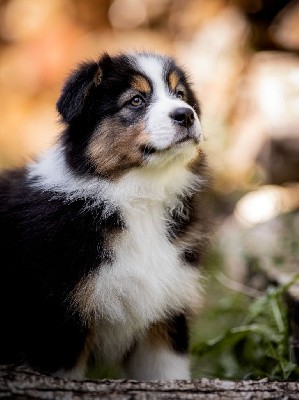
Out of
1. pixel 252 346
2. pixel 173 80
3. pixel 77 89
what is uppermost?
pixel 77 89

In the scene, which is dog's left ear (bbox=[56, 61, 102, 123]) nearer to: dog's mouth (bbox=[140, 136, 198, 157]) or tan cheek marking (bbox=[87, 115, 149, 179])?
tan cheek marking (bbox=[87, 115, 149, 179])

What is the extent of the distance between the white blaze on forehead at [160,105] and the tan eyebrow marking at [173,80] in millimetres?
34

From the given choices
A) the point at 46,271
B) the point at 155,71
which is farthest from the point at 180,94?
the point at 46,271

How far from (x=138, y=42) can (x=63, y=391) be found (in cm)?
773

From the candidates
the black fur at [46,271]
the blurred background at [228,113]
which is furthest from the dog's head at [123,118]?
the blurred background at [228,113]

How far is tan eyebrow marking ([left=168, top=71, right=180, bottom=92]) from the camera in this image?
3718 millimetres

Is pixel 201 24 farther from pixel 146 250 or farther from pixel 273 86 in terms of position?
pixel 146 250

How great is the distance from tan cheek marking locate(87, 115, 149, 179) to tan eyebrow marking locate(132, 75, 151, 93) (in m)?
0.23

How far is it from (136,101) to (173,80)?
11.5 inches

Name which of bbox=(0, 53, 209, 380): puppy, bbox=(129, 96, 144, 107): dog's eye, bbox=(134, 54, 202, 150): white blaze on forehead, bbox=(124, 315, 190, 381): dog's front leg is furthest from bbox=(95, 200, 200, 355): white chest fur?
bbox=(129, 96, 144, 107): dog's eye

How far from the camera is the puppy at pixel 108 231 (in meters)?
3.34

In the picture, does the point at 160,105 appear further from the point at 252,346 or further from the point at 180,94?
the point at 252,346

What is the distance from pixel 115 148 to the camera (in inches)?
136

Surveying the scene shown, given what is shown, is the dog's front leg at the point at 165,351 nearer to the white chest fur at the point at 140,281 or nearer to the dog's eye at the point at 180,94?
the white chest fur at the point at 140,281
